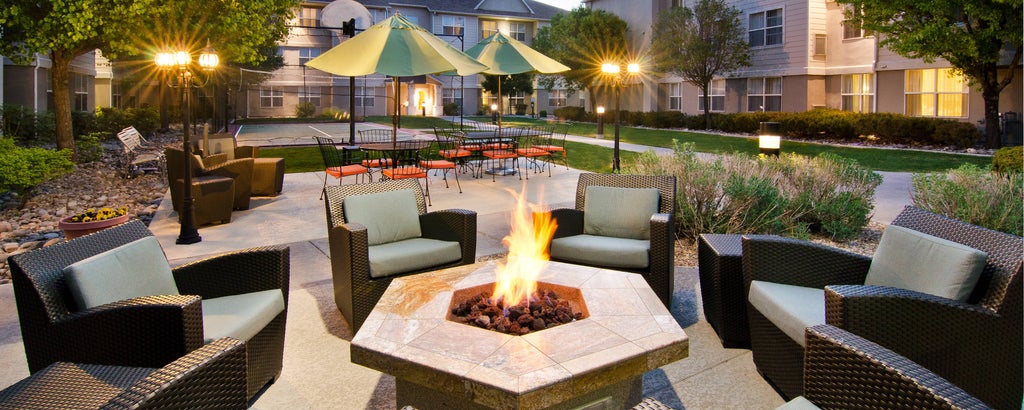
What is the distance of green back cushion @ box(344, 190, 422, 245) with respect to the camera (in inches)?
217

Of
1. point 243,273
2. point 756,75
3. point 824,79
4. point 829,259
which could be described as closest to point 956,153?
point 824,79

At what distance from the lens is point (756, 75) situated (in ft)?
97.3

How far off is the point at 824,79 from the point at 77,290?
28485mm

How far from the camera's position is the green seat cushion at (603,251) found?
16.9 ft

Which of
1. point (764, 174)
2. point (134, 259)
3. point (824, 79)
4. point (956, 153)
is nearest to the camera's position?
point (134, 259)

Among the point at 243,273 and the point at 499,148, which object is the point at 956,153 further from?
the point at 243,273

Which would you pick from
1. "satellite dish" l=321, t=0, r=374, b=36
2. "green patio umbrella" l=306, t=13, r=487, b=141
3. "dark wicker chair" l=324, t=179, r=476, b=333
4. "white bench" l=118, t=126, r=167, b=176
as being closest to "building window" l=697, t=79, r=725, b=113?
"satellite dish" l=321, t=0, r=374, b=36

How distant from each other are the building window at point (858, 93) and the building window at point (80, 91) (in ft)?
89.3

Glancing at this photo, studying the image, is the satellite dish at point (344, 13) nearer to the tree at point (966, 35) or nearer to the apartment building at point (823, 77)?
the apartment building at point (823, 77)

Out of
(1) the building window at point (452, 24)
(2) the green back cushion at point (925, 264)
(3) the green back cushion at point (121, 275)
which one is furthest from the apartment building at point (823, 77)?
(3) the green back cushion at point (121, 275)

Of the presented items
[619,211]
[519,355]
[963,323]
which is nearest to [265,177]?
[619,211]

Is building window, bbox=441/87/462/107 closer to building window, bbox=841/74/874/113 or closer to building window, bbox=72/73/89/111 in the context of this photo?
building window, bbox=72/73/89/111

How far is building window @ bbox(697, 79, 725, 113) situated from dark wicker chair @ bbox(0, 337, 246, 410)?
31392 mm

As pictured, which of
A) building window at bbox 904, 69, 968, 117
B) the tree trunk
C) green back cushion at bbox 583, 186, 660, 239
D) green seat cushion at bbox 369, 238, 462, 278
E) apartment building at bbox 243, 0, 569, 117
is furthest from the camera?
apartment building at bbox 243, 0, 569, 117
